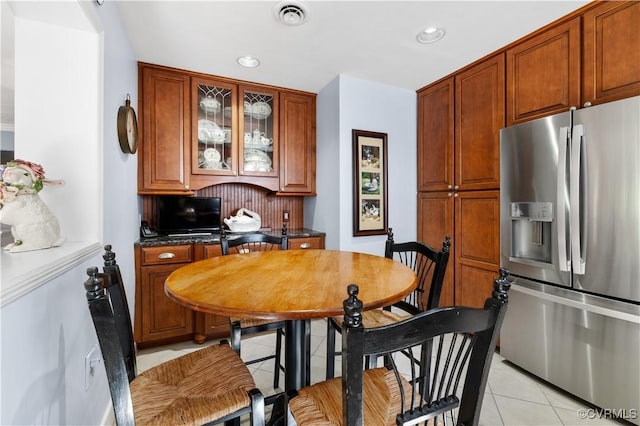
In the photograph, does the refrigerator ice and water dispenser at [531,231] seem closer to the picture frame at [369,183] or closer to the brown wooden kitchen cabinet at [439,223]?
the brown wooden kitchen cabinet at [439,223]

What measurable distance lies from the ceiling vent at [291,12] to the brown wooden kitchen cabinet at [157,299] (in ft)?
6.10

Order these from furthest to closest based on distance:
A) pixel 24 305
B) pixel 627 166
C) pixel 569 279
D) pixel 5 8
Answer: pixel 569 279
pixel 627 166
pixel 5 8
pixel 24 305

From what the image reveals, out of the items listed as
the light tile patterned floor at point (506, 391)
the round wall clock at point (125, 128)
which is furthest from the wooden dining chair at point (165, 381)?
the round wall clock at point (125, 128)

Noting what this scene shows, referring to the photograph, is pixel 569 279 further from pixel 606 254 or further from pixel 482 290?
pixel 482 290

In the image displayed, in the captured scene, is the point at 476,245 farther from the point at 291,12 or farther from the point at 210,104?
the point at 210,104

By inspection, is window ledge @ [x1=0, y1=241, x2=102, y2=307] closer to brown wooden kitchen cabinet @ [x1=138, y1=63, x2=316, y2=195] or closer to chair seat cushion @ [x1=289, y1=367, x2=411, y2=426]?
chair seat cushion @ [x1=289, y1=367, x2=411, y2=426]

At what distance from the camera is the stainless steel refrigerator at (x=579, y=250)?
5.14 feet

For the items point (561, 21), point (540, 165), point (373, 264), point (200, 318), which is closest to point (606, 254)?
point (540, 165)

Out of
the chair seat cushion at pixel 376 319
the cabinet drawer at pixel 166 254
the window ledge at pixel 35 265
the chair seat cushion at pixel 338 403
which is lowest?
the chair seat cushion at pixel 338 403

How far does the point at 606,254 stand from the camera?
1649 mm

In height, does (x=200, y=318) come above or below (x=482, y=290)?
below

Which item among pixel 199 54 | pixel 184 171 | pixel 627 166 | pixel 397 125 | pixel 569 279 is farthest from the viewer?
pixel 397 125

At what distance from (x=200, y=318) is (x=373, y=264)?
1.70 m

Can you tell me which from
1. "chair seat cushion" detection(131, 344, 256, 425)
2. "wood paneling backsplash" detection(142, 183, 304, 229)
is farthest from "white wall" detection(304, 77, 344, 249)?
"chair seat cushion" detection(131, 344, 256, 425)
